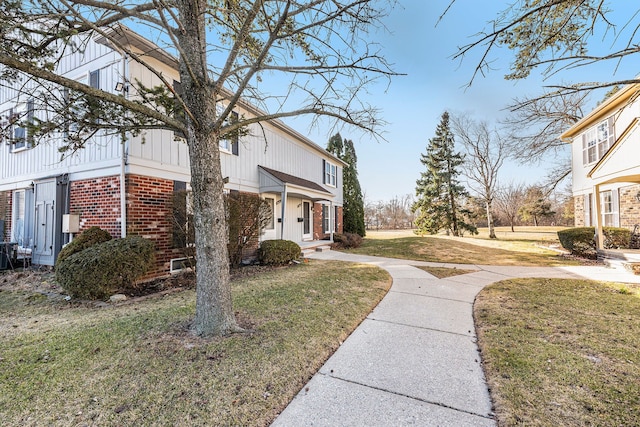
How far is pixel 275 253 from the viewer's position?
8617 mm

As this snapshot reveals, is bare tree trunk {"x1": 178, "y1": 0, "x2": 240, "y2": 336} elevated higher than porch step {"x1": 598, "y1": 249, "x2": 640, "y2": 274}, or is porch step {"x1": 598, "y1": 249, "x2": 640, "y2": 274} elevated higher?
bare tree trunk {"x1": 178, "y1": 0, "x2": 240, "y2": 336}

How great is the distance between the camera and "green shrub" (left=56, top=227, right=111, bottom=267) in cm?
571

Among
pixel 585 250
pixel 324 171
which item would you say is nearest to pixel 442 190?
pixel 324 171

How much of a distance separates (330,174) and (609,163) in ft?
40.2

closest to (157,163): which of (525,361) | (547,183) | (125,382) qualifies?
(125,382)

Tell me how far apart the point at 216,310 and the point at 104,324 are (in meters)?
1.77

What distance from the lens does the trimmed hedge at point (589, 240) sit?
991 centimetres

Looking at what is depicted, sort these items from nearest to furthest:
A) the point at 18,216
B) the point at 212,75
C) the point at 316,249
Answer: the point at 212,75 → the point at 18,216 → the point at 316,249

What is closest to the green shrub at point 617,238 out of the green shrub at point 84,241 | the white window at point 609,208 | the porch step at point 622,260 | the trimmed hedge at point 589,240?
the trimmed hedge at point 589,240

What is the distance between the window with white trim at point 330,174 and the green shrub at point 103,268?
1235 cm

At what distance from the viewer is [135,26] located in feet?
12.9

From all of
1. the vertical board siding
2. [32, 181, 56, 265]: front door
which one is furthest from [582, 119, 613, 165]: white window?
[32, 181, 56, 265]: front door

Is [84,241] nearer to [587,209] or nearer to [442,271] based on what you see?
[442,271]

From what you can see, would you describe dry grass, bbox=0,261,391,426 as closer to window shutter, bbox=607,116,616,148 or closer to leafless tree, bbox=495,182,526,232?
window shutter, bbox=607,116,616,148
